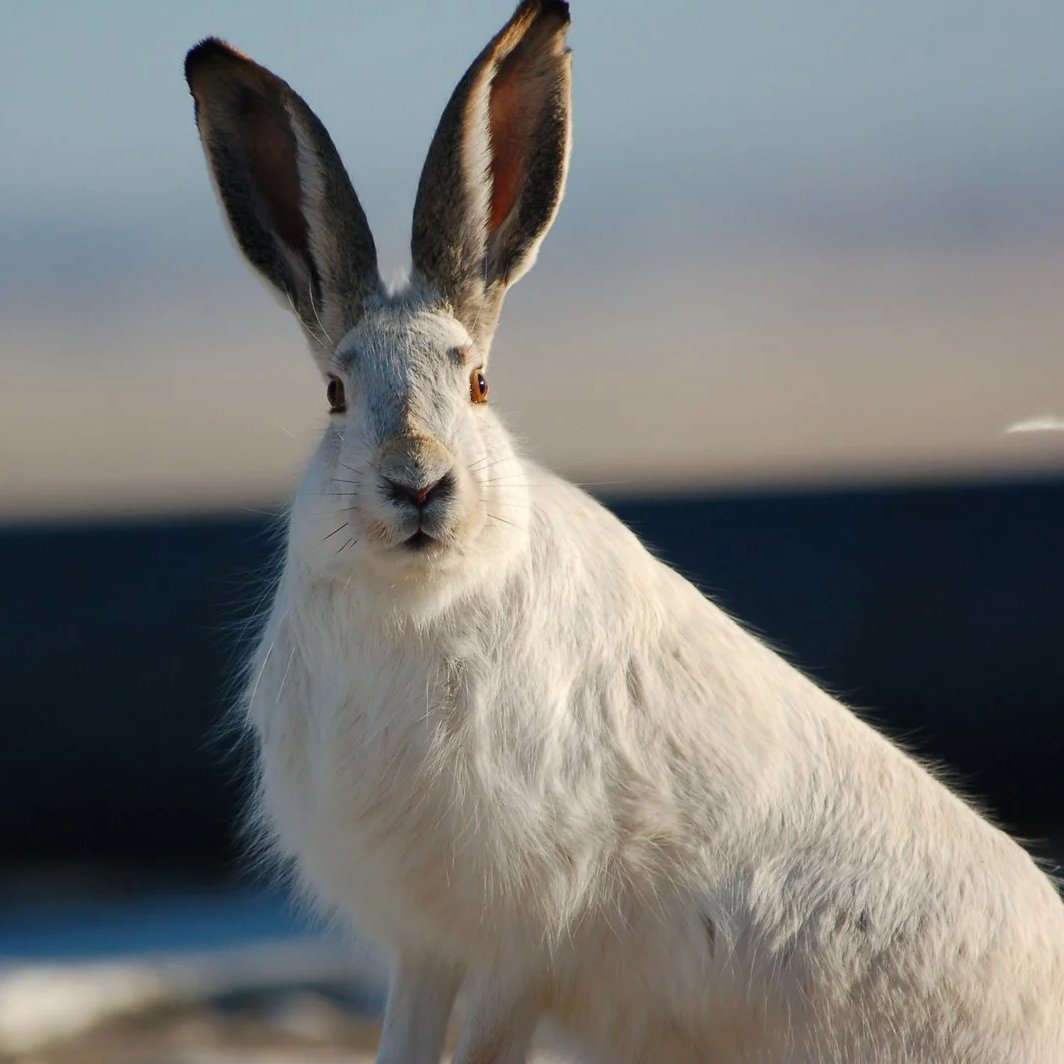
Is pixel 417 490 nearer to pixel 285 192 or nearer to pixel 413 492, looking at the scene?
pixel 413 492

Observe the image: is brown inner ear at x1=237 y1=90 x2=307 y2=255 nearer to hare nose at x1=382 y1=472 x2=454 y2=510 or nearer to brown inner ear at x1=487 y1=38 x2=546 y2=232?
brown inner ear at x1=487 y1=38 x2=546 y2=232

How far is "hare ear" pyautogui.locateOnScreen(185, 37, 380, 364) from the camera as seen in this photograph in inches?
119

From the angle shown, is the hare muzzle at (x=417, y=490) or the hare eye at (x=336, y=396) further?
the hare eye at (x=336, y=396)

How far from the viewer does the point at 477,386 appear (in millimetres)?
3066

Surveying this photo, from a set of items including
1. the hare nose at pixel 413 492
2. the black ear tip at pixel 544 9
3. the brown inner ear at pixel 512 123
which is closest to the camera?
the hare nose at pixel 413 492

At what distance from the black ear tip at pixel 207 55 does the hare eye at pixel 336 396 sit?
622mm

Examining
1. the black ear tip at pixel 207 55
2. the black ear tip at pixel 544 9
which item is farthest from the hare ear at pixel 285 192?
the black ear tip at pixel 544 9

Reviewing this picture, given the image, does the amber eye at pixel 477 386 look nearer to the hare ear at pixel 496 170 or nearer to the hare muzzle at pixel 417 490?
Result: the hare ear at pixel 496 170

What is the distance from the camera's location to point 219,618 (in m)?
7.89

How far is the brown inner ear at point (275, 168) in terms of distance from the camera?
3105mm

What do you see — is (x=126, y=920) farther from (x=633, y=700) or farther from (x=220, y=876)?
(x=633, y=700)

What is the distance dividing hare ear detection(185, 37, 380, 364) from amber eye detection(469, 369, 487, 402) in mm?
251

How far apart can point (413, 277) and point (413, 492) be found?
0.58 metres

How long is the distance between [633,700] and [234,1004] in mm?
2861
